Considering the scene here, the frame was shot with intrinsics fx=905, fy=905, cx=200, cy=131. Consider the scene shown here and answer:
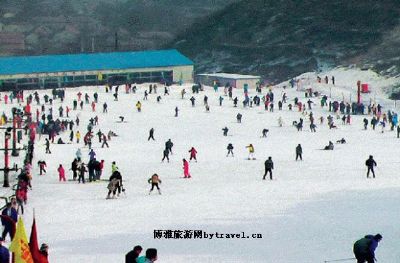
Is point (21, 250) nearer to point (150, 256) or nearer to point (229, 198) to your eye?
point (150, 256)

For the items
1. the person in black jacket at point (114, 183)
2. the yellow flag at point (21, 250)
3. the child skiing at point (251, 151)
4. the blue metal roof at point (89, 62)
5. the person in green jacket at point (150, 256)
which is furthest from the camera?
the blue metal roof at point (89, 62)

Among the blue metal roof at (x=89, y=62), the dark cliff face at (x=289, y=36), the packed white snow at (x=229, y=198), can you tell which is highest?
the dark cliff face at (x=289, y=36)

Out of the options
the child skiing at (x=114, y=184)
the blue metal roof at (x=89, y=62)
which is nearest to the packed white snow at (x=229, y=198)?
the child skiing at (x=114, y=184)

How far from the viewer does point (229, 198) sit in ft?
88.1

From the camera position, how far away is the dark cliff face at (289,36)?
102m

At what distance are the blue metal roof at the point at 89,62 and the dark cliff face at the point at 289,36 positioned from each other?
15.1 m

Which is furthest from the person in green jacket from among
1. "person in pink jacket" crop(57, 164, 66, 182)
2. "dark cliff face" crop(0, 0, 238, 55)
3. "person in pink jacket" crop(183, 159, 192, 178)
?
"dark cliff face" crop(0, 0, 238, 55)

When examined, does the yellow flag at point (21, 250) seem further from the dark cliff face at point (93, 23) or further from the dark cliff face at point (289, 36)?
the dark cliff face at point (93, 23)

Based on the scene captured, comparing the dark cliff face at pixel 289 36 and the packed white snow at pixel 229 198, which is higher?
the dark cliff face at pixel 289 36

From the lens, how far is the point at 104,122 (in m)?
56.9

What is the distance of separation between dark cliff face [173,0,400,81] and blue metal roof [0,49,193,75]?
1507 cm

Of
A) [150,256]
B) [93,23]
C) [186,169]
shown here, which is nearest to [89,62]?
[93,23]

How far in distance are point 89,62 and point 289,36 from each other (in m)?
33.9

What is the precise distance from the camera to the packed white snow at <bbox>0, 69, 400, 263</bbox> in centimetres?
1872
